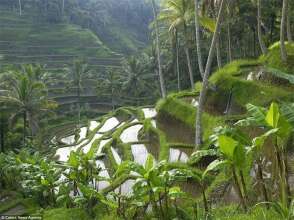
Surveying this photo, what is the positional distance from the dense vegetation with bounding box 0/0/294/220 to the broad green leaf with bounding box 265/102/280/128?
0.05ft

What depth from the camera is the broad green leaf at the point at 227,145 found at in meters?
7.33

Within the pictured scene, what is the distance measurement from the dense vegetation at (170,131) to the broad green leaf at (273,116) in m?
0.02

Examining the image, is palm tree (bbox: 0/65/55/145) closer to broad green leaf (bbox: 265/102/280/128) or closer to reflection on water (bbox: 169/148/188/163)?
reflection on water (bbox: 169/148/188/163)

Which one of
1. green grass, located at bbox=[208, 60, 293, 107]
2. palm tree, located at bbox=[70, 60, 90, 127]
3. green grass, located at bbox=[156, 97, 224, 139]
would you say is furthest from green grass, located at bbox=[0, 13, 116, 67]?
green grass, located at bbox=[208, 60, 293, 107]

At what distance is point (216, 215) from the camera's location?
26.9 ft

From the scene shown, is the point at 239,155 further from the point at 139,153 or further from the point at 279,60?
the point at 139,153

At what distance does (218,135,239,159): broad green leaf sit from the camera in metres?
7.33

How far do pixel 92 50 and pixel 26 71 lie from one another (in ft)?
135

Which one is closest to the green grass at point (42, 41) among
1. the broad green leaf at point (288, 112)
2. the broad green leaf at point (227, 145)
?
the broad green leaf at point (227, 145)

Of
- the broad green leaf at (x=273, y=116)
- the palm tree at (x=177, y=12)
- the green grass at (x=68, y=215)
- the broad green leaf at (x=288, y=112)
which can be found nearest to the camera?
the broad green leaf at (x=273, y=116)

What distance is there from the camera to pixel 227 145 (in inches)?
291

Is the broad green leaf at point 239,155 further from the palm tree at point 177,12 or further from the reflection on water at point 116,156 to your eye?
the palm tree at point 177,12

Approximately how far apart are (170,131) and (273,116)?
13884 mm

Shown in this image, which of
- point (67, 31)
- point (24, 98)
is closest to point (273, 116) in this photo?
point (24, 98)
